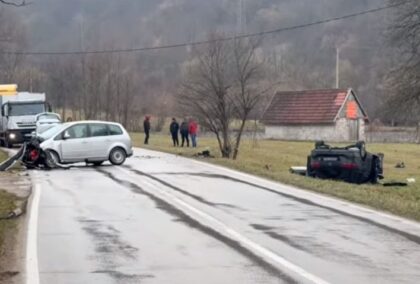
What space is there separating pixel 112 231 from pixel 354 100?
6955 cm

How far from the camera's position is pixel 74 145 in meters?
28.1

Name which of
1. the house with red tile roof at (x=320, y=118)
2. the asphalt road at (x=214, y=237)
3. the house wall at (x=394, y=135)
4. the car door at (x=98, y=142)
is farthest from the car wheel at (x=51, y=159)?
the house with red tile roof at (x=320, y=118)

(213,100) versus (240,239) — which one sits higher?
(213,100)

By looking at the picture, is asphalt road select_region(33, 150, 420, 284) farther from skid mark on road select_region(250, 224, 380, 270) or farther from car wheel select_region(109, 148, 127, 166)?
car wheel select_region(109, 148, 127, 166)

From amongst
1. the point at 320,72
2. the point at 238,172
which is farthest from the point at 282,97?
the point at 238,172

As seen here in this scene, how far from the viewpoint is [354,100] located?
263 ft

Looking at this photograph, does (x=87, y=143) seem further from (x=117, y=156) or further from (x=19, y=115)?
(x=19, y=115)

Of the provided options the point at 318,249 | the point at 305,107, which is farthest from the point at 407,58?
the point at 305,107

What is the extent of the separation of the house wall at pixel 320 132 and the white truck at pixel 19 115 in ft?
120

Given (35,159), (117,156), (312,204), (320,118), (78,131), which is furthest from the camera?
(320,118)

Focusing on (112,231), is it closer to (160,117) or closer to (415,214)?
(415,214)

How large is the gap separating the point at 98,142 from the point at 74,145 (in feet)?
2.93

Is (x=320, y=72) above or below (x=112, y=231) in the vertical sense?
above

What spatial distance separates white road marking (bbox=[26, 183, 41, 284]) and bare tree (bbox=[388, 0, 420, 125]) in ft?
58.4
